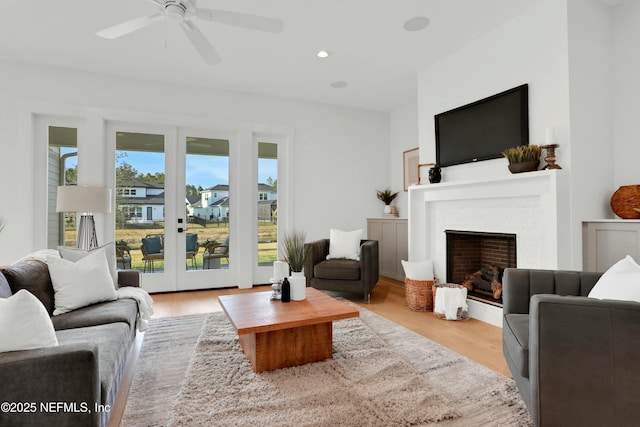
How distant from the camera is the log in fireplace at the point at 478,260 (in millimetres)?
3477

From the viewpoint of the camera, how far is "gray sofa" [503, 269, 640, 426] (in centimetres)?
136

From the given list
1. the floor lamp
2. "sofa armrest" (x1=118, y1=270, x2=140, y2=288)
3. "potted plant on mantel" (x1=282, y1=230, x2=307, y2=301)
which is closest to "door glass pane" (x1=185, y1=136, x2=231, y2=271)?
the floor lamp

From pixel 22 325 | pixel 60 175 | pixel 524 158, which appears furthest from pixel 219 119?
pixel 22 325

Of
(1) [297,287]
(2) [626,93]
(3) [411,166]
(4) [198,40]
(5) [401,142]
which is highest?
(4) [198,40]

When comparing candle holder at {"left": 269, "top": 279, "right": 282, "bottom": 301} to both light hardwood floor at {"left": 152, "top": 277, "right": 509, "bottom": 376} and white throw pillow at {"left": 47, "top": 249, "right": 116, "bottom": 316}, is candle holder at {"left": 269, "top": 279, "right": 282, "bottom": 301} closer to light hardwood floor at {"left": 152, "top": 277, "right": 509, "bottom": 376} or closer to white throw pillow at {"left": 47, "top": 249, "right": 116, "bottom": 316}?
white throw pillow at {"left": 47, "top": 249, "right": 116, "bottom": 316}

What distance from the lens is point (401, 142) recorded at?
5.52 metres

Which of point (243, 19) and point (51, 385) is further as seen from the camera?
point (243, 19)

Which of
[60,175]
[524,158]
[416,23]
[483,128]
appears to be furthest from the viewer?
[60,175]

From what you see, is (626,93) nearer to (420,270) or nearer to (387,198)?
(420,270)

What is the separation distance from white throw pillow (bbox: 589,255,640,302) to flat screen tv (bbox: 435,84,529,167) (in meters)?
1.54

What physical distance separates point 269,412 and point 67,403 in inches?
36.4

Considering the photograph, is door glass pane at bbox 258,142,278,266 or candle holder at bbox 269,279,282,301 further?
door glass pane at bbox 258,142,278,266

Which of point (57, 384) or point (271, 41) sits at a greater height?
point (271, 41)

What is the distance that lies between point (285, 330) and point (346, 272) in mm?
1779
